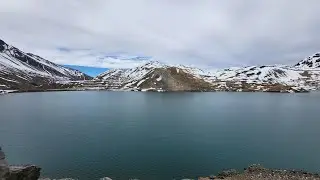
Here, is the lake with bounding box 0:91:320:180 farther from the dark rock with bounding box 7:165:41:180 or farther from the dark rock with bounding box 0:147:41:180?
the dark rock with bounding box 0:147:41:180

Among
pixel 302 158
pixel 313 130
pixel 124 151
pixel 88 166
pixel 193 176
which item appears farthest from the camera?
pixel 313 130

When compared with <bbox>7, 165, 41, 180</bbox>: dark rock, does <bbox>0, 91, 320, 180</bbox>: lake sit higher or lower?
lower

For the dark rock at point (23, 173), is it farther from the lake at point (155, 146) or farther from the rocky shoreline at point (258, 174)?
the lake at point (155, 146)

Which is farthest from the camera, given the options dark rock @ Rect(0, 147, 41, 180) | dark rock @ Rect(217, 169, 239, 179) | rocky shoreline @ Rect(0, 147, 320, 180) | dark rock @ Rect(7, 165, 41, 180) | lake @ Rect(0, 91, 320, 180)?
lake @ Rect(0, 91, 320, 180)

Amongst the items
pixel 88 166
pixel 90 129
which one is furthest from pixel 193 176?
pixel 90 129

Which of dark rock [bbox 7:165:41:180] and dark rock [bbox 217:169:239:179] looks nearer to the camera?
dark rock [bbox 7:165:41:180]

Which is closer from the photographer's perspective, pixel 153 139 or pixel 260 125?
pixel 153 139

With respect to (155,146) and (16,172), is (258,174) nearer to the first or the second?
(155,146)

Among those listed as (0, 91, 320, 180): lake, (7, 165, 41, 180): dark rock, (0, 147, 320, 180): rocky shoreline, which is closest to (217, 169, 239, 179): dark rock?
(0, 147, 320, 180): rocky shoreline

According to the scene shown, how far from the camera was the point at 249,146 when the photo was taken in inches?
2445

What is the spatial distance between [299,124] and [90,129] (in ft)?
211

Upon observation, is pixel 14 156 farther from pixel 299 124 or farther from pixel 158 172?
pixel 299 124

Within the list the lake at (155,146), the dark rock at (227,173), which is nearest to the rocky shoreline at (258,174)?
the dark rock at (227,173)

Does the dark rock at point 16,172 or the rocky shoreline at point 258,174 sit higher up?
the dark rock at point 16,172
